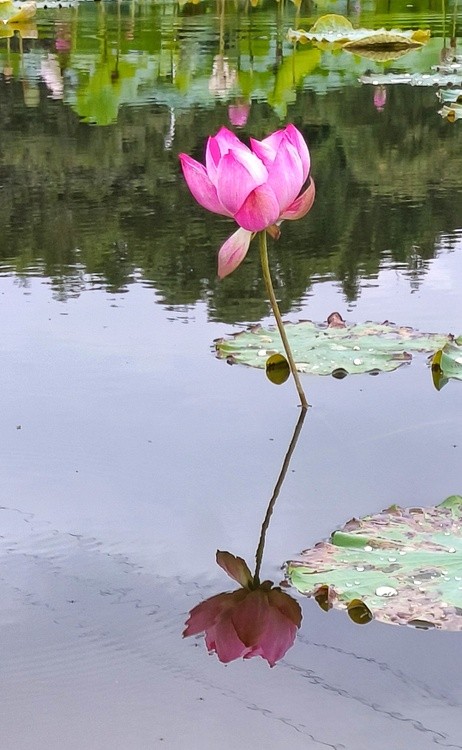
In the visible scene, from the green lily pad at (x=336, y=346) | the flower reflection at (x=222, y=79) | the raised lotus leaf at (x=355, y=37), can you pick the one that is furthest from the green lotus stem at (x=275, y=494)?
the raised lotus leaf at (x=355, y=37)

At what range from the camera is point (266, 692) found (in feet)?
3.80

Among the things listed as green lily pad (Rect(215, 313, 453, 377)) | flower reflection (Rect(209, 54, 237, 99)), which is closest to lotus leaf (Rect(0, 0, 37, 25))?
flower reflection (Rect(209, 54, 237, 99))

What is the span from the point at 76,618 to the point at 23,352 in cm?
104

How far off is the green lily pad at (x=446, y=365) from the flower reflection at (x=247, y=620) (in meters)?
0.76

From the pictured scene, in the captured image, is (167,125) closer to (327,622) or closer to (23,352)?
(23,352)

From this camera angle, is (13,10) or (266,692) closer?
(266,692)

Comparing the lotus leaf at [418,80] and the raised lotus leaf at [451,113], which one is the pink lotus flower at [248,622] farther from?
the lotus leaf at [418,80]

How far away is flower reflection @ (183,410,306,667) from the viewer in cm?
125

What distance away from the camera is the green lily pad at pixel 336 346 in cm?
216

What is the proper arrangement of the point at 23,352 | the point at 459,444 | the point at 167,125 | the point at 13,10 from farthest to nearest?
1. the point at 13,10
2. the point at 167,125
3. the point at 23,352
4. the point at 459,444

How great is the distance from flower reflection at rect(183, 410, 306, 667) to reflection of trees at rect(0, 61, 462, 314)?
3.81 ft

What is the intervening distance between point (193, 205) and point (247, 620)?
91.1 inches

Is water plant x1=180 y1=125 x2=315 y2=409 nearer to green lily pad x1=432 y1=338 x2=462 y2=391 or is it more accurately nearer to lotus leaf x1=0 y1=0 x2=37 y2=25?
green lily pad x1=432 y1=338 x2=462 y2=391

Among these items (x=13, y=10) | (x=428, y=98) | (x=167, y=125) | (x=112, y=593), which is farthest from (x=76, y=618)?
(x=13, y=10)
